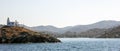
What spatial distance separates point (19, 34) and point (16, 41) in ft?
17.3

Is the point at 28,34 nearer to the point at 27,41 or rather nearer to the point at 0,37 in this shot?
the point at 27,41

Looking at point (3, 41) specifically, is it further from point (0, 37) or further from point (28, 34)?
point (28, 34)

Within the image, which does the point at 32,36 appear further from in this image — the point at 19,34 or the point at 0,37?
the point at 0,37

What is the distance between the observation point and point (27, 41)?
656 ft

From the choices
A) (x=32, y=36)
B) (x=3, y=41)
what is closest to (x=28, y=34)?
(x=32, y=36)

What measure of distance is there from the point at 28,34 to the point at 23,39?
4.92 metres

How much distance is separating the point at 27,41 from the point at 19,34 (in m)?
7.40

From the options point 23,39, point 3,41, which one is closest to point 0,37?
point 3,41

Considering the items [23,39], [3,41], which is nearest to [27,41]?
[23,39]

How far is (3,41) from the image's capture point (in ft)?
647

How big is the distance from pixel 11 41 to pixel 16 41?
11.6 ft

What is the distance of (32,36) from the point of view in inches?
7869

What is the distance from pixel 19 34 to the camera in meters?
199

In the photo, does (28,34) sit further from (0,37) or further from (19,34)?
(0,37)
